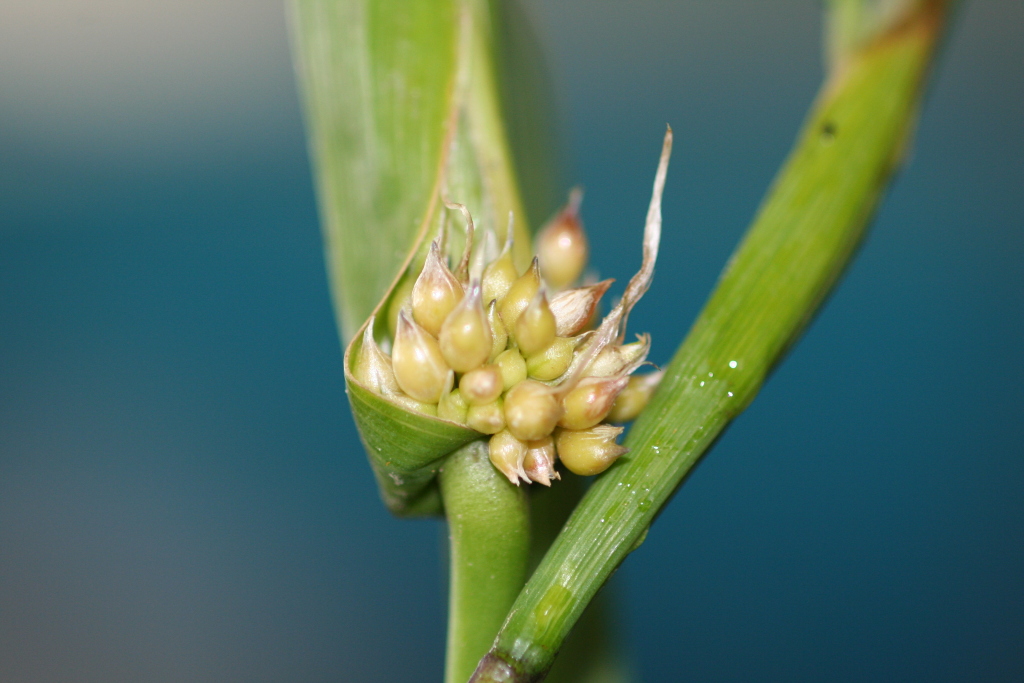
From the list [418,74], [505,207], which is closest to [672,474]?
[505,207]

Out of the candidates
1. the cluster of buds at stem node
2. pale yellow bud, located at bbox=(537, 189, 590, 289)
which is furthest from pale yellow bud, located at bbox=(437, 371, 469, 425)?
pale yellow bud, located at bbox=(537, 189, 590, 289)

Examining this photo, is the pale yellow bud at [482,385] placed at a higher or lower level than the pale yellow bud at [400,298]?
lower

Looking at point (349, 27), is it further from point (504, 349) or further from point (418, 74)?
point (504, 349)

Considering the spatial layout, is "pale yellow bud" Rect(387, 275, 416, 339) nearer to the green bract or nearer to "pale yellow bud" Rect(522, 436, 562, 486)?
the green bract

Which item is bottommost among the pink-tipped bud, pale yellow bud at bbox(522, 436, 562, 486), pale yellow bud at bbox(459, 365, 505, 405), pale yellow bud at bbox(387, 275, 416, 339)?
pale yellow bud at bbox(522, 436, 562, 486)

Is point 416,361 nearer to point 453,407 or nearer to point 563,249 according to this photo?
point 453,407

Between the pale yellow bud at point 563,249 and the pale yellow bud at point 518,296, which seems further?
the pale yellow bud at point 563,249

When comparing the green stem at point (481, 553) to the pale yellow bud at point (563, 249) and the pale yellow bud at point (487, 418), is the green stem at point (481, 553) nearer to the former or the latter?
the pale yellow bud at point (487, 418)

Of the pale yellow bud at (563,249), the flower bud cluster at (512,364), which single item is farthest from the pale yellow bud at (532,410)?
the pale yellow bud at (563,249)
